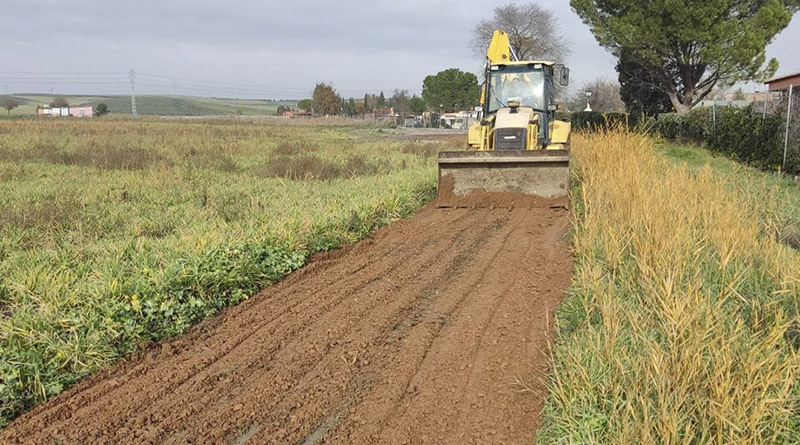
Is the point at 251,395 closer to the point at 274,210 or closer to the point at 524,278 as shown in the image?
the point at 524,278

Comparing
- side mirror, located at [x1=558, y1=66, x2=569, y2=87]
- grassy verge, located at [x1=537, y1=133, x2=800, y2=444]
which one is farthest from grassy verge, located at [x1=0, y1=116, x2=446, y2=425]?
side mirror, located at [x1=558, y1=66, x2=569, y2=87]

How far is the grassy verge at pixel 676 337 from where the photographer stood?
2.80 metres

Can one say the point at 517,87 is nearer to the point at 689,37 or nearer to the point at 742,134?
the point at 742,134

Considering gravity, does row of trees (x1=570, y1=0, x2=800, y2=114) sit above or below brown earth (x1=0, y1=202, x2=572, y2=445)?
above

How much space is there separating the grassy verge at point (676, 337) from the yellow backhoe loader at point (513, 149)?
3.13 m

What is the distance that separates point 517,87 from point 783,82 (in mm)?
12059

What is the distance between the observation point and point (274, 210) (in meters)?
8.50

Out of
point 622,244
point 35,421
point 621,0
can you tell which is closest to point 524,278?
point 622,244

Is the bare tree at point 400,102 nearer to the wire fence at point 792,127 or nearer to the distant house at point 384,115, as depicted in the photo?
the distant house at point 384,115

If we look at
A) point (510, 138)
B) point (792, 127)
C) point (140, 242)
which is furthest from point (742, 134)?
point (140, 242)

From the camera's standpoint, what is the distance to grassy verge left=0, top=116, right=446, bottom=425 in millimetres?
4047

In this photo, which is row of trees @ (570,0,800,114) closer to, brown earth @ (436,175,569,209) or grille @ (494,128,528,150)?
grille @ (494,128,528,150)

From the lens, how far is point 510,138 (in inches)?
Result: 419

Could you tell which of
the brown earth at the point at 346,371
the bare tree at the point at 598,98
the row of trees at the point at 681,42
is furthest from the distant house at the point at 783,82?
the bare tree at the point at 598,98
